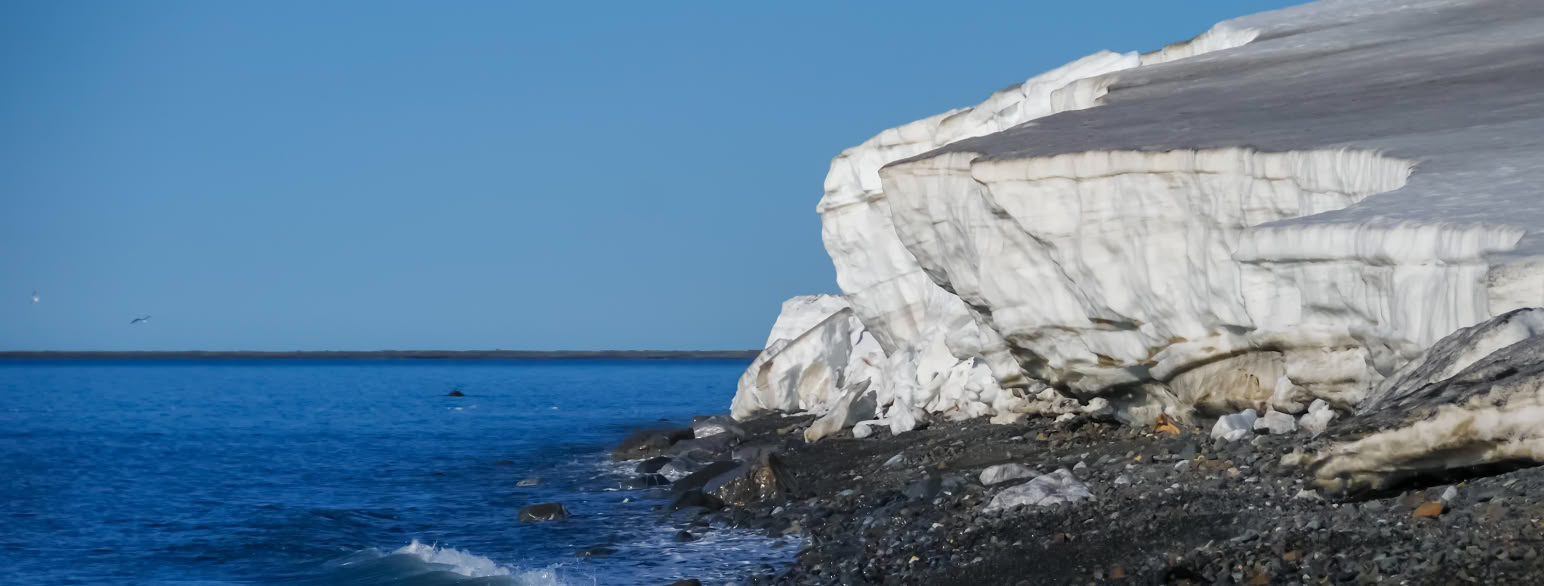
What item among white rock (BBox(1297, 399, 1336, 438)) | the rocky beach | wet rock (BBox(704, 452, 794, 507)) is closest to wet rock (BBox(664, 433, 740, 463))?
the rocky beach

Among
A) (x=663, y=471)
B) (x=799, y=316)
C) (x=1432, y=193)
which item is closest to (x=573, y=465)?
(x=663, y=471)

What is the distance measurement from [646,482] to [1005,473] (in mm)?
9730

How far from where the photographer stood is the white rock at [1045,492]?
12.8 meters

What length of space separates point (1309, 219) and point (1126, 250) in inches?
151

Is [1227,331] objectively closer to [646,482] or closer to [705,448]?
[646,482]

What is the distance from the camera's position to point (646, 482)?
76.4 feet

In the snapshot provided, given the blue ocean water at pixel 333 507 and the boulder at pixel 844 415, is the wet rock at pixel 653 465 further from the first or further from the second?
the boulder at pixel 844 415

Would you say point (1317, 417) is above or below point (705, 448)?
above

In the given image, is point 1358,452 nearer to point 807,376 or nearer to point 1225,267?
point 1225,267

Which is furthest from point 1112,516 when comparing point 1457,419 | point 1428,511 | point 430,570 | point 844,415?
point 844,415

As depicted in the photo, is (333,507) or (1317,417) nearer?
(1317,417)

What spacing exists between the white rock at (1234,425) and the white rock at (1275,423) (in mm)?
137

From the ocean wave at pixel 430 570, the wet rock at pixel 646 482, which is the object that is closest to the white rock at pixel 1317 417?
the ocean wave at pixel 430 570

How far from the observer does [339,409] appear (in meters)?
61.9
